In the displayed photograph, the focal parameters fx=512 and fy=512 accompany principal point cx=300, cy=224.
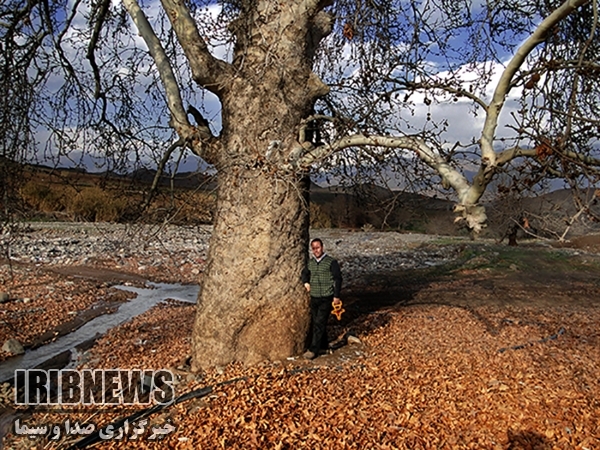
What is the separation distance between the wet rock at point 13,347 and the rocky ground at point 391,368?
0.35m

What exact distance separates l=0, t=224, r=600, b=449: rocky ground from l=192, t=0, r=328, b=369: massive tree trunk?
1.45 ft

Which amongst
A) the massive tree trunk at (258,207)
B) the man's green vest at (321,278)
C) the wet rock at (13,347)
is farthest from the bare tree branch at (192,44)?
the wet rock at (13,347)

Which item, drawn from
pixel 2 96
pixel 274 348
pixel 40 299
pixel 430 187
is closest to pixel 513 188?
pixel 430 187

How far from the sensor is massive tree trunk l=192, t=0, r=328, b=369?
6.38m

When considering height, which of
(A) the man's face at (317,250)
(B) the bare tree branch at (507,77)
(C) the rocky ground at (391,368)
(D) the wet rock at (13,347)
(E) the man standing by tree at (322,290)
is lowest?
(D) the wet rock at (13,347)

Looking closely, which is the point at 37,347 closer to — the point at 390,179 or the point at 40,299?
the point at 40,299

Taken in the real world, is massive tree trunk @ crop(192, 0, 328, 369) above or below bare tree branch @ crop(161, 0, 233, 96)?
below

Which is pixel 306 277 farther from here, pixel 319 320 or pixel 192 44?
pixel 192 44

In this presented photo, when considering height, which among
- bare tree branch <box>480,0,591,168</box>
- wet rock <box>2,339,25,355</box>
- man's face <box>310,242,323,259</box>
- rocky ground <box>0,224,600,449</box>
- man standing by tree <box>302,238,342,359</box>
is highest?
bare tree branch <box>480,0,591,168</box>

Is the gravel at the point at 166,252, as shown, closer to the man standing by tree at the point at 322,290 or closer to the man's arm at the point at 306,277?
the man standing by tree at the point at 322,290

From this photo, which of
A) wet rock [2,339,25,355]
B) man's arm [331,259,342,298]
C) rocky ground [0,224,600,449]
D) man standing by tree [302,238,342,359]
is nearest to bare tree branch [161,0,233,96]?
rocky ground [0,224,600,449]

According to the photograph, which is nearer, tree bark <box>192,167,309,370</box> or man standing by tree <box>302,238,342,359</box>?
tree bark <box>192,167,309,370</box>

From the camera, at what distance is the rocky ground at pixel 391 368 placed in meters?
4.65

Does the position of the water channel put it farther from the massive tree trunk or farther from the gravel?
the massive tree trunk
